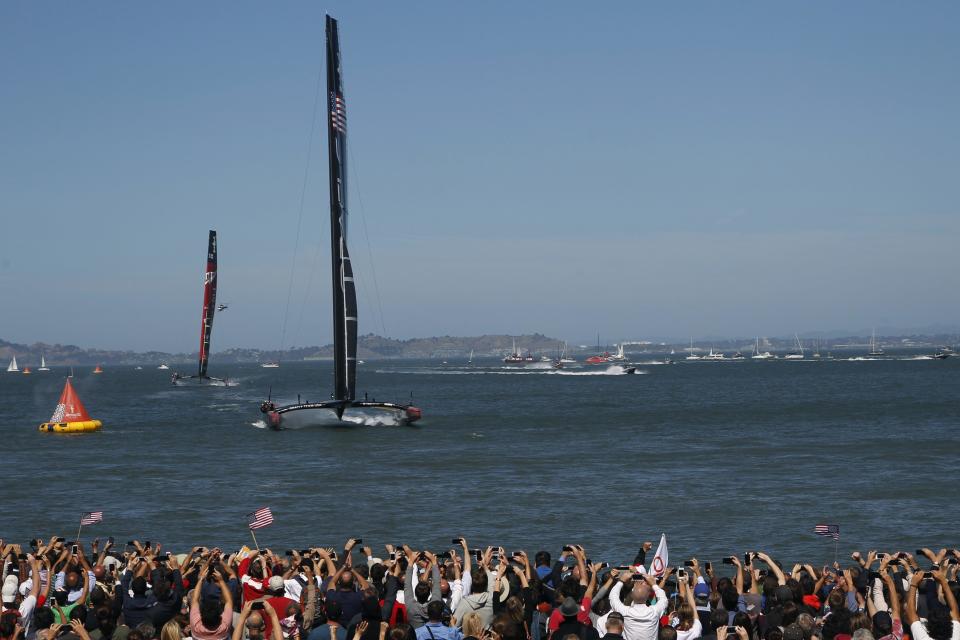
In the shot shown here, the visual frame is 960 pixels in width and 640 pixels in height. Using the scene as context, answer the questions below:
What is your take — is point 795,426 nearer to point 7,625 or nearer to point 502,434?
point 502,434

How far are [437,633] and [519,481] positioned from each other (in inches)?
1292

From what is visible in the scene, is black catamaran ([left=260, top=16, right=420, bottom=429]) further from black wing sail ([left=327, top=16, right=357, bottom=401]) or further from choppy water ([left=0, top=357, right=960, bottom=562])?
choppy water ([left=0, top=357, right=960, bottom=562])

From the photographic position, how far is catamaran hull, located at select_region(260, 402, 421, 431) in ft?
207

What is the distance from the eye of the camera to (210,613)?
10.2m

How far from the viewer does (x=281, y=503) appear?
122 ft

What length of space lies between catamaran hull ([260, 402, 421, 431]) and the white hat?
49.7 metres

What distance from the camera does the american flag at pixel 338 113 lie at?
6581cm

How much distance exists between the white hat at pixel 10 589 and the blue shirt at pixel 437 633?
203 inches

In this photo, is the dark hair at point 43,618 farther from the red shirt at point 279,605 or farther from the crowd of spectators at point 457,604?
the red shirt at point 279,605

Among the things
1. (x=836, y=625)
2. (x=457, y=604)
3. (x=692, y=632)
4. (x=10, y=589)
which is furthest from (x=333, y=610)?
(x=10, y=589)

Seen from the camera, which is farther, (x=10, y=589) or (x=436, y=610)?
(x=10, y=589)

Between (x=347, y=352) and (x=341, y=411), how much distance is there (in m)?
3.23

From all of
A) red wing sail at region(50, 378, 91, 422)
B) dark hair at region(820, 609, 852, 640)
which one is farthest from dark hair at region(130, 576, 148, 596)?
red wing sail at region(50, 378, 91, 422)

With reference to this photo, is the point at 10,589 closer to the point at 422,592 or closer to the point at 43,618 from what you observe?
the point at 43,618
